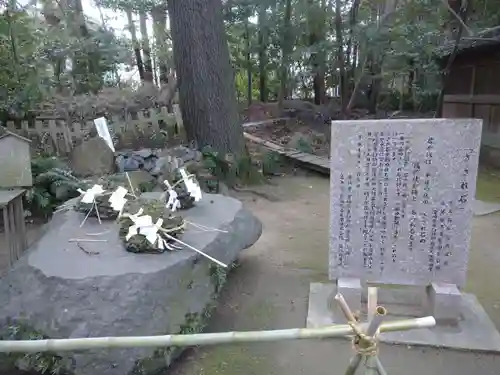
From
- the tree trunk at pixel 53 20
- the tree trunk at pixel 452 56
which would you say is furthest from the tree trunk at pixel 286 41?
the tree trunk at pixel 53 20

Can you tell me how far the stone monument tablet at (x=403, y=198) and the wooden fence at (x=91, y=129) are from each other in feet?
17.9

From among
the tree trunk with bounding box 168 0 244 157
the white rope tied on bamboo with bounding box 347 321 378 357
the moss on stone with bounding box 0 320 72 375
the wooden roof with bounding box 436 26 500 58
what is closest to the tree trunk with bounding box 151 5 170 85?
the tree trunk with bounding box 168 0 244 157

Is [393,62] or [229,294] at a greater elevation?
[393,62]

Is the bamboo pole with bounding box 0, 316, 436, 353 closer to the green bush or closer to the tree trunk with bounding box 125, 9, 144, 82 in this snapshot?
the green bush

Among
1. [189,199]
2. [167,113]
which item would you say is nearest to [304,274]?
[189,199]

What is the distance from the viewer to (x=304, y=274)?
4047 millimetres

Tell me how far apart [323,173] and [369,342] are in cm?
693

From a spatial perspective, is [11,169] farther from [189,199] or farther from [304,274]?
[304,274]

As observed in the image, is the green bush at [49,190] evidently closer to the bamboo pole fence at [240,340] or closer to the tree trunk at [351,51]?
the bamboo pole fence at [240,340]

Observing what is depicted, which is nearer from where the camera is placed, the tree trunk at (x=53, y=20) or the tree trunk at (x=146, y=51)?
the tree trunk at (x=53, y=20)

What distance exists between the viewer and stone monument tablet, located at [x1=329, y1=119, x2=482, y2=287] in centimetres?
292

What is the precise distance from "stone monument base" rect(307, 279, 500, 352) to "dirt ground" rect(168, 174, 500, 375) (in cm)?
7

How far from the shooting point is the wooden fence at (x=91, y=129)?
7145 mm

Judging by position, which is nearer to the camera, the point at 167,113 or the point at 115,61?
the point at 167,113
